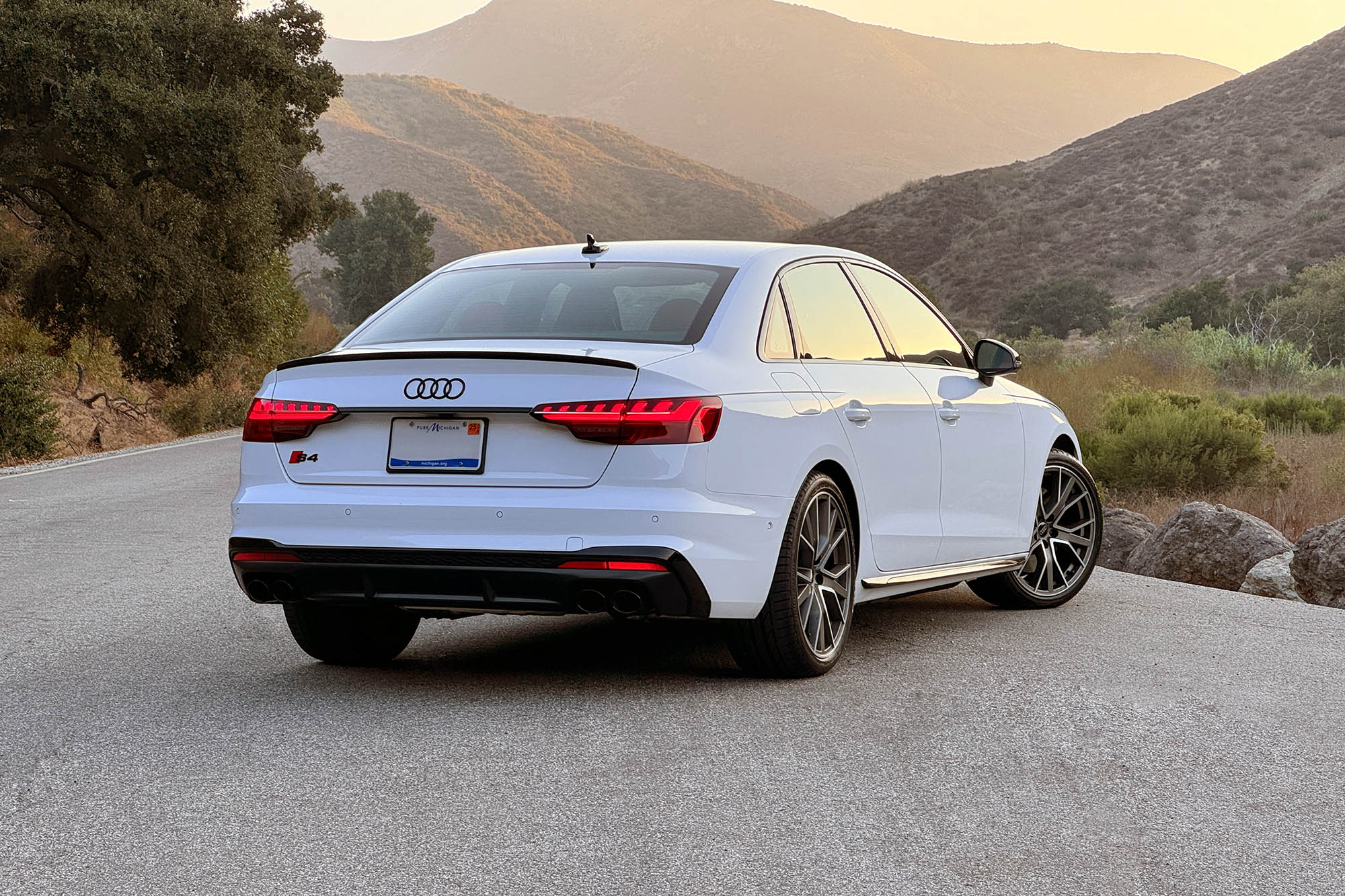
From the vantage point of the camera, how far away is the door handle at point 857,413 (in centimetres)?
616

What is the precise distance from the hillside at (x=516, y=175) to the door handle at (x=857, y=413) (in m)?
104

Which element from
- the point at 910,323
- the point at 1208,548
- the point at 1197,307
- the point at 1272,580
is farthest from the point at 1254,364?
the point at 910,323

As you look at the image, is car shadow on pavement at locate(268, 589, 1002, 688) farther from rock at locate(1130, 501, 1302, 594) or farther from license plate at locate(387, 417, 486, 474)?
rock at locate(1130, 501, 1302, 594)

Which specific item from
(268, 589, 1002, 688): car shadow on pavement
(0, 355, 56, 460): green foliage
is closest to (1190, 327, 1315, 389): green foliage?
(0, 355, 56, 460): green foliage

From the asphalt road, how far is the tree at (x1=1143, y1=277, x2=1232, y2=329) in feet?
125

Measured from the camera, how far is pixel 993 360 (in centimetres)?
754

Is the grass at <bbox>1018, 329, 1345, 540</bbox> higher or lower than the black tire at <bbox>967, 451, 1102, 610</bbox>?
lower

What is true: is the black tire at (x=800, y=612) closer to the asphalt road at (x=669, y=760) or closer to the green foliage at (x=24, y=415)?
the asphalt road at (x=669, y=760)

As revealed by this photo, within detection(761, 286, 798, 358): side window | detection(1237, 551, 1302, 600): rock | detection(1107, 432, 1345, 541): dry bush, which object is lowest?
detection(1107, 432, 1345, 541): dry bush

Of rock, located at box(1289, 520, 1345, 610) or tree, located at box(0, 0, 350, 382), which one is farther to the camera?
tree, located at box(0, 0, 350, 382)

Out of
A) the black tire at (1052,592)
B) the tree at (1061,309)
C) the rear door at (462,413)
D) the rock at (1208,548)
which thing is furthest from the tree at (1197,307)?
the rear door at (462,413)

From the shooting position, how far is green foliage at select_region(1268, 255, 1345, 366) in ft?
111

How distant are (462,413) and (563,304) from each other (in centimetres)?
93

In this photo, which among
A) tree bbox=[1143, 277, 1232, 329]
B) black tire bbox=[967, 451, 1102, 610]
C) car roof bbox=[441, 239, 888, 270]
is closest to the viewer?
car roof bbox=[441, 239, 888, 270]
